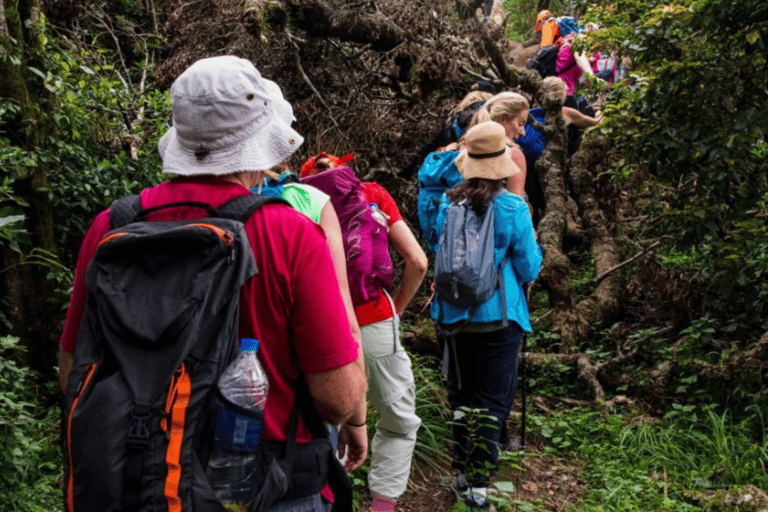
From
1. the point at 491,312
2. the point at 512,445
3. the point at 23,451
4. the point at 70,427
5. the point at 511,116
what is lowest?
the point at 512,445

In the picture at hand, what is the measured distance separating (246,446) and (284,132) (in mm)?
775

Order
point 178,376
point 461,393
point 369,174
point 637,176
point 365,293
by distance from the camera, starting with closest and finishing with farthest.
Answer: point 178,376 < point 365,293 < point 461,393 < point 637,176 < point 369,174

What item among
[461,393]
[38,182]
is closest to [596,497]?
[461,393]

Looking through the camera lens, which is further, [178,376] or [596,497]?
[596,497]

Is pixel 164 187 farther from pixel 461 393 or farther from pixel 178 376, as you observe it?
pixel 461 393

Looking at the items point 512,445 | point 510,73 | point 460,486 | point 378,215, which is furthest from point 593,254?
point 378,215

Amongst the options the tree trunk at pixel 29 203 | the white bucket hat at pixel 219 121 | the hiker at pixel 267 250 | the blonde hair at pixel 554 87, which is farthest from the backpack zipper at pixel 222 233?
the blonde hair at pixel 554 87

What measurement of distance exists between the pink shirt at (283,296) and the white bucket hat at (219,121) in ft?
0.18

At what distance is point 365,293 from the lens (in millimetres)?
3436

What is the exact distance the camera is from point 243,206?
1.84 m

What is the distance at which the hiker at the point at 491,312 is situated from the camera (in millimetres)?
3979

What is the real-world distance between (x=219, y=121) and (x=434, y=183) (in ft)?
9.22

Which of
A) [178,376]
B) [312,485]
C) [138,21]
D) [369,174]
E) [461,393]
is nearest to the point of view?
[178,376]

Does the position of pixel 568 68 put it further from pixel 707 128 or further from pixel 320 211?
pixel 320 211
